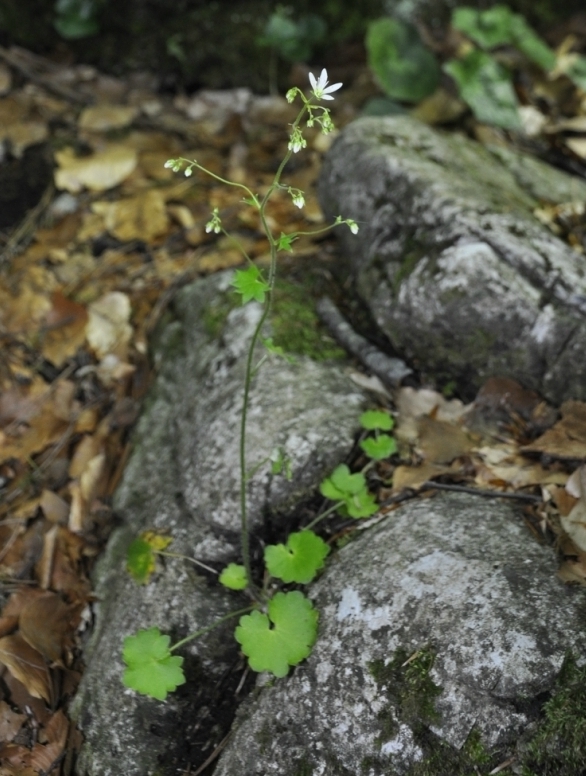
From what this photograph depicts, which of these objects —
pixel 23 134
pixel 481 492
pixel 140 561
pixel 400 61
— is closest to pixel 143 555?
pixel 140 561

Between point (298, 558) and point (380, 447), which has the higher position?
point (380, 447)

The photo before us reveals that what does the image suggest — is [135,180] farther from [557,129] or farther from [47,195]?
[557,129]

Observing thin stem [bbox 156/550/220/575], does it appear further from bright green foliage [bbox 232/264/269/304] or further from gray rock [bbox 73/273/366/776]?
bright green foliage [bbox 232/264/269/304]

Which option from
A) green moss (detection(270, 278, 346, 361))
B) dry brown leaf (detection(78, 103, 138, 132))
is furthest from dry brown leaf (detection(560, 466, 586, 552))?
dry brown leaf (detection(78, 103, 138, 132))

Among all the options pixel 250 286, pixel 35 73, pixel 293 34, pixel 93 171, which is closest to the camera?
pixel 250 286

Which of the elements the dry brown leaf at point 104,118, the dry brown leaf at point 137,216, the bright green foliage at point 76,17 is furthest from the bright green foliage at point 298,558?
the bright green foliage at point 76,17

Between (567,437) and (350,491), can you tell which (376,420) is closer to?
(350,491)
